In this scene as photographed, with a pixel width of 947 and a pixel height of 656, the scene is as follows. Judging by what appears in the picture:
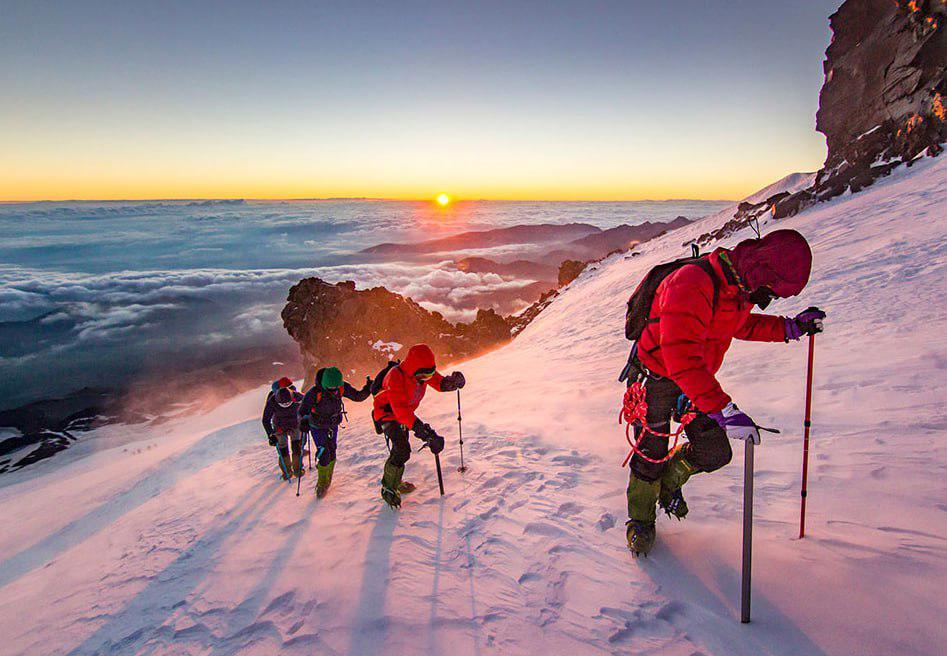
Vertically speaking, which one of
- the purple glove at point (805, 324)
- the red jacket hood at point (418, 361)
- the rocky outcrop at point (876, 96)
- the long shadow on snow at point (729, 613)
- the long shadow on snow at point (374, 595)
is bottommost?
the long shadow on snow at point (374, 595)

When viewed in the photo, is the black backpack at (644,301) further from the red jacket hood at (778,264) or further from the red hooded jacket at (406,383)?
the red hooded jacket at (406,383)

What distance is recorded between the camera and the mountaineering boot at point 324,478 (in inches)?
256

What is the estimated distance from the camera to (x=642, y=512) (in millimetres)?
3668

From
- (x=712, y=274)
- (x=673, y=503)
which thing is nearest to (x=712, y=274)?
(x=712, y=274)

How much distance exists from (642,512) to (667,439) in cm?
73

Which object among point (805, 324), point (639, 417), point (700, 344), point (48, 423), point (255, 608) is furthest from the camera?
point (48, 423)

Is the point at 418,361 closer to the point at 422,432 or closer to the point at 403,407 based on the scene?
the point at 403,407

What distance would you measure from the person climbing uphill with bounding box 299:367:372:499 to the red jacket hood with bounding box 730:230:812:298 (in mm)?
5192

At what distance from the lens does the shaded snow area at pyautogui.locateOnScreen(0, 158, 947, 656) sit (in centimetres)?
297

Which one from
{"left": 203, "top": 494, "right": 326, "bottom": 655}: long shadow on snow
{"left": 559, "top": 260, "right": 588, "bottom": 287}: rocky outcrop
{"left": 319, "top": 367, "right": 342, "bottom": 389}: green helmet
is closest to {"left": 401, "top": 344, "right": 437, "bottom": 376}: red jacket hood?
{"left": 319, "top": 367, "right": 342, "bottom": 389}: green helmet

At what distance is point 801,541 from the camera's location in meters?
3.46

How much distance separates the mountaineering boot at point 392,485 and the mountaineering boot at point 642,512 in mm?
2886

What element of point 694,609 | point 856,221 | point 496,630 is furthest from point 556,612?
point 856,221

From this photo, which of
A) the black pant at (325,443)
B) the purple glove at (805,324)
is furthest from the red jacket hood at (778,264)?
the black pant at (325,443)
